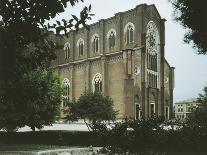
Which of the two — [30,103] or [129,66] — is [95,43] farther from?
[30,103]

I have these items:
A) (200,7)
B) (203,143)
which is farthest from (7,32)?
(200,7)

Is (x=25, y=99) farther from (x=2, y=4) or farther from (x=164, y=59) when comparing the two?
(x=164, y=59)

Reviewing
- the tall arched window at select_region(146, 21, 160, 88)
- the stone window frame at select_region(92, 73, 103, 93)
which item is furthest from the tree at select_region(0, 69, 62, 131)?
the tall arched window at select_region(146, 21, 160, 88)

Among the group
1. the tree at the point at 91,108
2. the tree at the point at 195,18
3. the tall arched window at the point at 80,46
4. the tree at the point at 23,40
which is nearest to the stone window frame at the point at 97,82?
the tall arched window at the point at 80,46

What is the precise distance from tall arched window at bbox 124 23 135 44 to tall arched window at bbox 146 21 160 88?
2.15m

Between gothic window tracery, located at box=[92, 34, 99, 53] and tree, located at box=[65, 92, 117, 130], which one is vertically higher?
gothic window tracery, located at box=[92, 34, 99, 53]

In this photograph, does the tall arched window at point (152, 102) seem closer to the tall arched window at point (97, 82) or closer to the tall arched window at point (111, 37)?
the tall arched window at point (97, 82)

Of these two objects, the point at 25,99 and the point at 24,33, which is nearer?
the point at 24,33

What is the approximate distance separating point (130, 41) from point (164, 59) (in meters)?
5.99

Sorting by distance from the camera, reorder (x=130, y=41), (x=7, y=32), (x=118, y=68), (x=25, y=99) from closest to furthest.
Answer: (x=7, y=32) → (x=25, y=99) → (x=118, y=68) → (x=130, y=41)

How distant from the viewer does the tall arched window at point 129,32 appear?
2100 inches

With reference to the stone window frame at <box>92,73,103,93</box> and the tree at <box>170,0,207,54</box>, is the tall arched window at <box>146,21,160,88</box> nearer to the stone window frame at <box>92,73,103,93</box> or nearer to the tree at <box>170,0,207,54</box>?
the stone window frame at <box>92,73,103,93</box>

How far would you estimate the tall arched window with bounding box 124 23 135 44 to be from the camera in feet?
175

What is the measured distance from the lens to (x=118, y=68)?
50.1 meters
